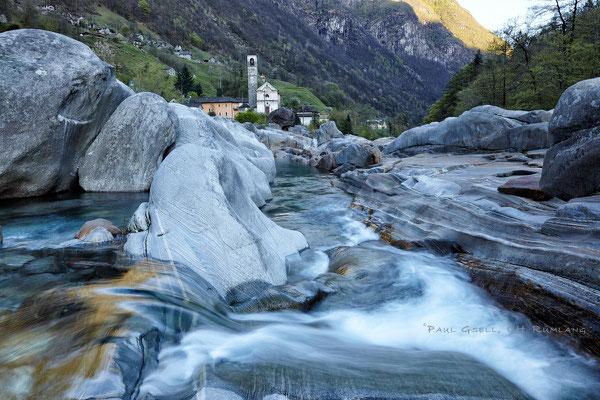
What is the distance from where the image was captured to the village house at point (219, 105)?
3093 inches

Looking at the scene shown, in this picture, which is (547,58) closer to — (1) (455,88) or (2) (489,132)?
(2) (489,132)

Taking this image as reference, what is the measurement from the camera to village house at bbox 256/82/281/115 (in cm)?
8231

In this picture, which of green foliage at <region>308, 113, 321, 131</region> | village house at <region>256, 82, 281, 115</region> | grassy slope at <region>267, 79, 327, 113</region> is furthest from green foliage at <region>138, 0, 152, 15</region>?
green foliage at <region>308, 113, 321, 131</region>

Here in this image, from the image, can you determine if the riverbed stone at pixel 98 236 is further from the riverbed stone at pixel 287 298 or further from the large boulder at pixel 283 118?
the large boulder at pixel 283 118

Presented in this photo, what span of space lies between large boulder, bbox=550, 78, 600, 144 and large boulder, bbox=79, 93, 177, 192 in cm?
976

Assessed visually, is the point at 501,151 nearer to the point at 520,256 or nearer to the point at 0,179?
the point at 520,256

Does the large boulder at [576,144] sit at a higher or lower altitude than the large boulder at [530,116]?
lower

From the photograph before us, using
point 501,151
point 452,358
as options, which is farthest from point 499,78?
point 452,358

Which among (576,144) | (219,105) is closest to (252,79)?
(219,105)

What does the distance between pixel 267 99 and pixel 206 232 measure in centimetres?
8302

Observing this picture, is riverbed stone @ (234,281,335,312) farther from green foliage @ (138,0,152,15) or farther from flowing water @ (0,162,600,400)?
green foliage @ (138,0,152,15)

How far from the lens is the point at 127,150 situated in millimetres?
9641

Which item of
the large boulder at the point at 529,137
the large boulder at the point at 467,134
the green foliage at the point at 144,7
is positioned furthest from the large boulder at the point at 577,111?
the green foliage at the point at 144,7

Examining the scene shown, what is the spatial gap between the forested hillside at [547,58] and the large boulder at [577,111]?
18330 millimetres
